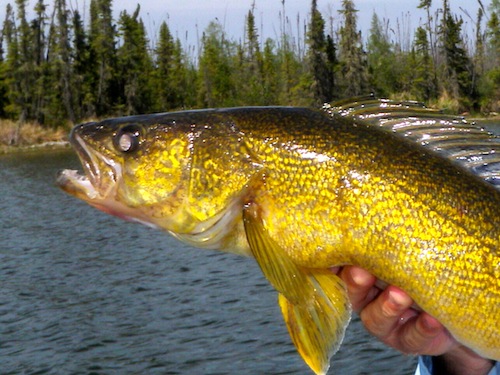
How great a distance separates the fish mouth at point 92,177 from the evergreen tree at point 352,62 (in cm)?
6540

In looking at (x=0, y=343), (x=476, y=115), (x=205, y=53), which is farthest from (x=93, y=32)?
(x=0, y=343)

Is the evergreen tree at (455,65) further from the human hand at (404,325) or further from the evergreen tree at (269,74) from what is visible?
the human hand at (404,325)

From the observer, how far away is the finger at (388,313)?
3.01m

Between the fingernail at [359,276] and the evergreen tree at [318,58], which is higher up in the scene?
the evergreen tree at [318,58]

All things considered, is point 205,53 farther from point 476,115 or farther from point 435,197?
point 435,197

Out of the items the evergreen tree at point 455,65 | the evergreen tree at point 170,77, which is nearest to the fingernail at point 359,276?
Answer: the evergreen tree at point 455,65

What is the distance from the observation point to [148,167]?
306 cm

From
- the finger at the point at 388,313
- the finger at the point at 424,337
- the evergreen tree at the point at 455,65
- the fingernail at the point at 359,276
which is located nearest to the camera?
the fingernail at the point at 359,276

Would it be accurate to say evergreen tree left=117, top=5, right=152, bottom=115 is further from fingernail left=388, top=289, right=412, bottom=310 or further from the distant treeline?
fingernail left=388, top=289, right=412, bottom=310

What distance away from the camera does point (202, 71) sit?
7694 cm

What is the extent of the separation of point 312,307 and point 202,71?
247ft

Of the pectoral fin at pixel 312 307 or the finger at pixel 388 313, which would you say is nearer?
the pectoral fin at pixel 312 307

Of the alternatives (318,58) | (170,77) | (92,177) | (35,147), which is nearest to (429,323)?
(92,177)

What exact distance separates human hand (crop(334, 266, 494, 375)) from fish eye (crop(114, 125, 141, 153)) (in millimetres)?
991
